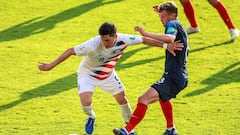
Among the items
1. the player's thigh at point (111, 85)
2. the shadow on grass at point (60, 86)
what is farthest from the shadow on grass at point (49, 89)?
the player's thigh at point (111, 85)

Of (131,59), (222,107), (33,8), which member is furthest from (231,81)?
(33,8)

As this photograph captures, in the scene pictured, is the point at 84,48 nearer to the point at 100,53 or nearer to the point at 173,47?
the point at 100,53

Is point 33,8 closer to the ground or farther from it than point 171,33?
closer to the ground

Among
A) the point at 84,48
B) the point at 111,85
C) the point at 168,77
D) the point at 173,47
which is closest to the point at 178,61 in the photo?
the point at 168,77

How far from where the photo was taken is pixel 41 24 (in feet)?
38.9

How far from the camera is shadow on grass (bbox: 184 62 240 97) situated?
893cm

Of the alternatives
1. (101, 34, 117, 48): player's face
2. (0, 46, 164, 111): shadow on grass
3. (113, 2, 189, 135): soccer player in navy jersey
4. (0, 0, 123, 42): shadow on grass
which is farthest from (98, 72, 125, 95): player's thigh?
(0, 0, 123, 42): shadow on grass

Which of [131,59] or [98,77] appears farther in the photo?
[131,59]

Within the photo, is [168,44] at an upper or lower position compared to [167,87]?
upper

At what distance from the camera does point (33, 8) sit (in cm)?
1280

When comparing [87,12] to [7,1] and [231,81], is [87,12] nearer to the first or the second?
[7,1]

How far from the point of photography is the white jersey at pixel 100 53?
6.99 metres

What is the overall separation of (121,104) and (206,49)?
3579 millimetres

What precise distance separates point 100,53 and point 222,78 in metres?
2.94
